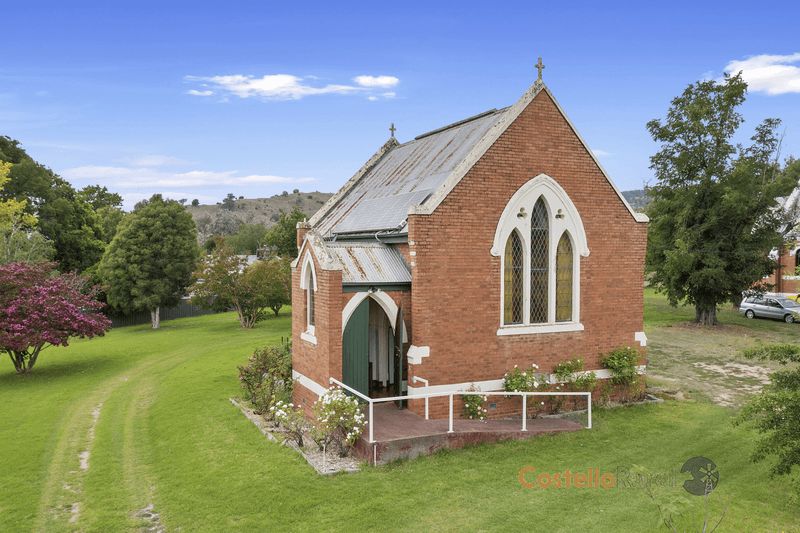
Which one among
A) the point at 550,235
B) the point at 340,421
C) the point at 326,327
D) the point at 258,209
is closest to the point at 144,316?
the point at 326,327

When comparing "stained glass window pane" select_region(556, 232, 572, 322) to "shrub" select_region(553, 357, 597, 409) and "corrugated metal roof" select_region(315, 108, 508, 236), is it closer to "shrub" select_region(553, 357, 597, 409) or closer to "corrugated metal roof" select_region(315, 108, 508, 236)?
"shrub" select_region(553, 357, 597, 409)

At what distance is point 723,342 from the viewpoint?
83.2ft

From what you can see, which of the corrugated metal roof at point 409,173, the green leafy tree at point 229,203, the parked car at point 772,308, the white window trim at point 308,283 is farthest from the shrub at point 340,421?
the green leafy tree at point 229,203

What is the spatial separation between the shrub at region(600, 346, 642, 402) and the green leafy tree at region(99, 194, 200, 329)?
2978 centimetres

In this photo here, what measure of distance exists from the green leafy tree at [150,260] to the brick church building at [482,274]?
976 inches

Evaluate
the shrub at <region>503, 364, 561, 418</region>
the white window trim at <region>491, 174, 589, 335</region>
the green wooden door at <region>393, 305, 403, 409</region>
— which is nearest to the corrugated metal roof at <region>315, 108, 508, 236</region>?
the white window trim at <region>491, 174, 589, 335</region>

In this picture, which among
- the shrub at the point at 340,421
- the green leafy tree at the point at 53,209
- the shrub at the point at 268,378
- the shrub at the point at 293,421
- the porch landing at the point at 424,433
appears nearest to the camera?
the porch landing at the point at 424,433

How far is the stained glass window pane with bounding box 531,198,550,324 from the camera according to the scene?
42.0ft

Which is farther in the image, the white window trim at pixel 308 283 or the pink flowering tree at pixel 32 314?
the pink flowering tree at pixel 32 314

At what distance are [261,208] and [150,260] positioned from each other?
11411cm

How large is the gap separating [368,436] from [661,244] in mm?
27437

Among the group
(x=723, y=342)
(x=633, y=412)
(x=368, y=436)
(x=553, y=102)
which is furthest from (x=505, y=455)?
(x=723, y=342)

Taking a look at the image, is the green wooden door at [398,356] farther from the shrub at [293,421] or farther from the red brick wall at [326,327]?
the shrub at [293,421]

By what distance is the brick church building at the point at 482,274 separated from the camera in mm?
11578
